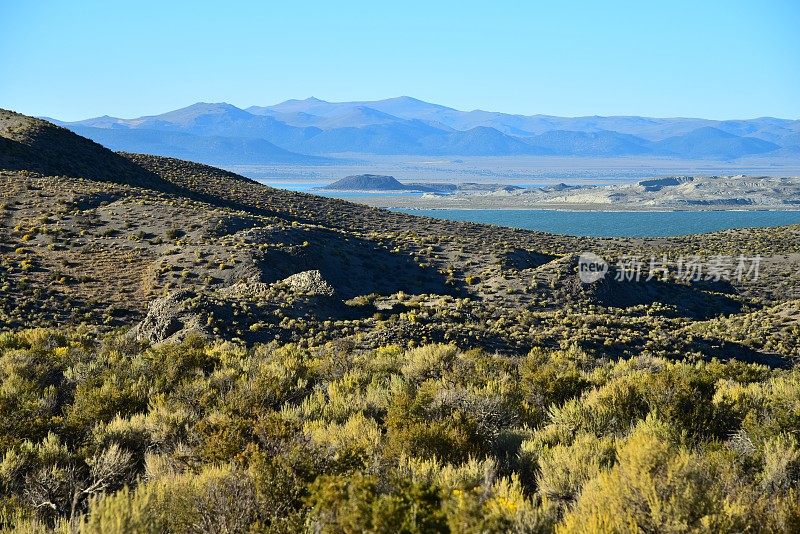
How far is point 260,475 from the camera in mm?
6238

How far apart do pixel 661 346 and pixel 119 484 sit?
Answer: 24585 mm

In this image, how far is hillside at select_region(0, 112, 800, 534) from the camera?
18.8ft

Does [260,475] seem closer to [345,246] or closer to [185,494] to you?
[185,494]

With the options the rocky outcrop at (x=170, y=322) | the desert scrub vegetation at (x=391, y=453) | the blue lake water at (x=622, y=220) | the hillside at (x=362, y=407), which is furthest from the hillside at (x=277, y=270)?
the blue lake water at (x=622, y=220)

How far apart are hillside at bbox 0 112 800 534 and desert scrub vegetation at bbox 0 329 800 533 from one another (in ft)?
0.12

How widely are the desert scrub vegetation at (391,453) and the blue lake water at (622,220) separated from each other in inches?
4709

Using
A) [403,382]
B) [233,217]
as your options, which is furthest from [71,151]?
[403,382]

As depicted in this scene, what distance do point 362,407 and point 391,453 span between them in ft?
8.75
